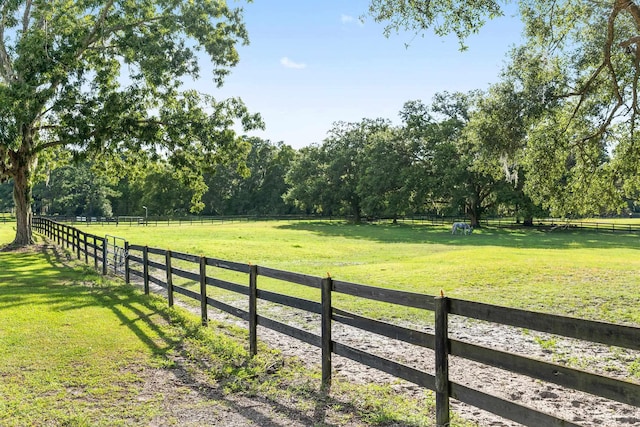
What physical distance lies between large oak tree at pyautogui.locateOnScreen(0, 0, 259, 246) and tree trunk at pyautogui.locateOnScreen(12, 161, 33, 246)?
0.05 metres

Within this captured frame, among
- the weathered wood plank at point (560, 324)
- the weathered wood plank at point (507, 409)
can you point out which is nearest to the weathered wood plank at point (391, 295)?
the weathered wood plank at point (560, 324)

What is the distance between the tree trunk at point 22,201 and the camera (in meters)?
23.8

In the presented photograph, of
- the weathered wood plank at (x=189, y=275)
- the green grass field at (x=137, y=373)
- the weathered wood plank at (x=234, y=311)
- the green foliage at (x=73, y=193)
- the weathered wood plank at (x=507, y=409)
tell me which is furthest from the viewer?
the green foliage at (x=73, y=193)

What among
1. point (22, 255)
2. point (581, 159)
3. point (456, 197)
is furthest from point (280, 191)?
point (581, 159)

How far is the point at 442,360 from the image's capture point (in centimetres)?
443

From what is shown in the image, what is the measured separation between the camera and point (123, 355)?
7098mm

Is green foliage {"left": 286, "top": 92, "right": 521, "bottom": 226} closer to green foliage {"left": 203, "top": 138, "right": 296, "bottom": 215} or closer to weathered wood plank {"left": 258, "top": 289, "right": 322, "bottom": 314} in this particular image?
green foliage {"left": 203, "top": 138, "right": 296, "bottom": 215}

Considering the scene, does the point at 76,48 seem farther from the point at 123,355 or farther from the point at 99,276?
the point at 123,355

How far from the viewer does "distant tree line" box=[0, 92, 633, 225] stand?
29.7 meters

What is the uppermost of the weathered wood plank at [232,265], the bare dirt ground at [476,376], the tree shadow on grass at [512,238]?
the weathered wood plank at [232,265]

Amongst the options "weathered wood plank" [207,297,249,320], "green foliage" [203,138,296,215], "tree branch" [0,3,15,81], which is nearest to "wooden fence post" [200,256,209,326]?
"weathered wood plank" [207,297,249,320]

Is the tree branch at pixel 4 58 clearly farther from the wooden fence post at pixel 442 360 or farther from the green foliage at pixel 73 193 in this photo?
the green foliage at pixel 73 193

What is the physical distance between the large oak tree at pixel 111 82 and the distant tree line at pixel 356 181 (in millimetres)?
2325

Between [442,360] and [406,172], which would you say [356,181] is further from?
[442,360]
